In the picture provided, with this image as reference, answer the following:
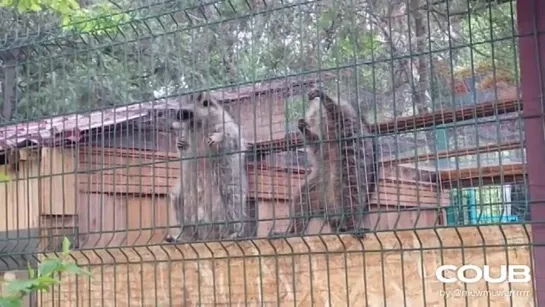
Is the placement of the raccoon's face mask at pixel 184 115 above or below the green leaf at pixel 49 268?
above

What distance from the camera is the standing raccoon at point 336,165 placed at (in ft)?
16.7

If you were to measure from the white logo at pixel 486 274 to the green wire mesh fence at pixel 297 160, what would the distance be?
0.01 metres

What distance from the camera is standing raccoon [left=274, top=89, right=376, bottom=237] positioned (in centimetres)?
508

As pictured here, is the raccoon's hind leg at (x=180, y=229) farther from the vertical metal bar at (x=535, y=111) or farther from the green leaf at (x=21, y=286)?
the green leaf at (x=21, y=286)

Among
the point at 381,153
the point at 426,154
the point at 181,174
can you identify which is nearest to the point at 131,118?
the point at 181,174

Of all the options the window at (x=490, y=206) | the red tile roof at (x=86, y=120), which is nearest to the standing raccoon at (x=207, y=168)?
the red tile roof at (x=86, y=120)

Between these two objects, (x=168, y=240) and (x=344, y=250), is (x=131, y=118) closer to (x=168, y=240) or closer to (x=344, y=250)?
(x=168, y=240)

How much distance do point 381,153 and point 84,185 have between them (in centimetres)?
238

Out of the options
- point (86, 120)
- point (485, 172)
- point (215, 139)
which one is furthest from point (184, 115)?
point (485, 172)

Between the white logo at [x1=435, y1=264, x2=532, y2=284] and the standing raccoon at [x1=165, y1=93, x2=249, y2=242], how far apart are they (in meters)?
2.00

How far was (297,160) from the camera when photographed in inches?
233

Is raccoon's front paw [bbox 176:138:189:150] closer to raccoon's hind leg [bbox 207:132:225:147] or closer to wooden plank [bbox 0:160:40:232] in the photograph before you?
raccoon's hind leg [bbox 207:132:225:147]

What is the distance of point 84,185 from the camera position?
6.05 meters

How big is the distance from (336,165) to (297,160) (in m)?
0.62
